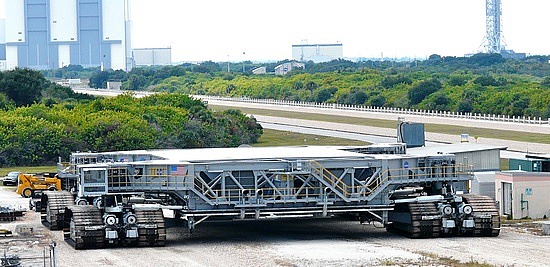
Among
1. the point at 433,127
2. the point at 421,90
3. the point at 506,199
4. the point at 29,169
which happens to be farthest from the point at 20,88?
the point at 506,199

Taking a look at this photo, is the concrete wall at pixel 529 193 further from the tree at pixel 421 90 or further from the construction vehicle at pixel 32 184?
the tree at pixel 421 90

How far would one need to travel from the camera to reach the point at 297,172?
158 ft

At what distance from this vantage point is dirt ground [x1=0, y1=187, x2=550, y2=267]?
137 ft

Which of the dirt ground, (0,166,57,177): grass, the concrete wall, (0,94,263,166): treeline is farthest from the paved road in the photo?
the dirt ground

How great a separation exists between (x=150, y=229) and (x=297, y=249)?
5631mm

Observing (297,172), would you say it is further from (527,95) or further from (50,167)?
(527,95)

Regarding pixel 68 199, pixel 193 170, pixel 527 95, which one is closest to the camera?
pixel 193 170

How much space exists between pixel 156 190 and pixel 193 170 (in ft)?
5.57

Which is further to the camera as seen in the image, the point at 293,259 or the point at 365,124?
the point at 365,124

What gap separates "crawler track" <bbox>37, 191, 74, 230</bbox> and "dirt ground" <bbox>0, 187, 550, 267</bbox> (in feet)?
2.68

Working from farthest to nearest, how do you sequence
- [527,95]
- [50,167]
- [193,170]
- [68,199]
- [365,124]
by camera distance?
[527,95]
[365,124]
[50,167]
[68,199]
[193,170]

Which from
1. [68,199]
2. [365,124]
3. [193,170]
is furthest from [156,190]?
[365,124]

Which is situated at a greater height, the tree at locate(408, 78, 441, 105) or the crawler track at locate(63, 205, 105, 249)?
the tree at locate(408, 78, 441, 105)

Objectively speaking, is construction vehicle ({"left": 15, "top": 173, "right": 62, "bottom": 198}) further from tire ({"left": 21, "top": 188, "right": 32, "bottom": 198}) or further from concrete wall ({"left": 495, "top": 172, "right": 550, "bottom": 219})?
concrete wall ({"left": 495, "top": 172, "right": 550, "bottom": 219})
